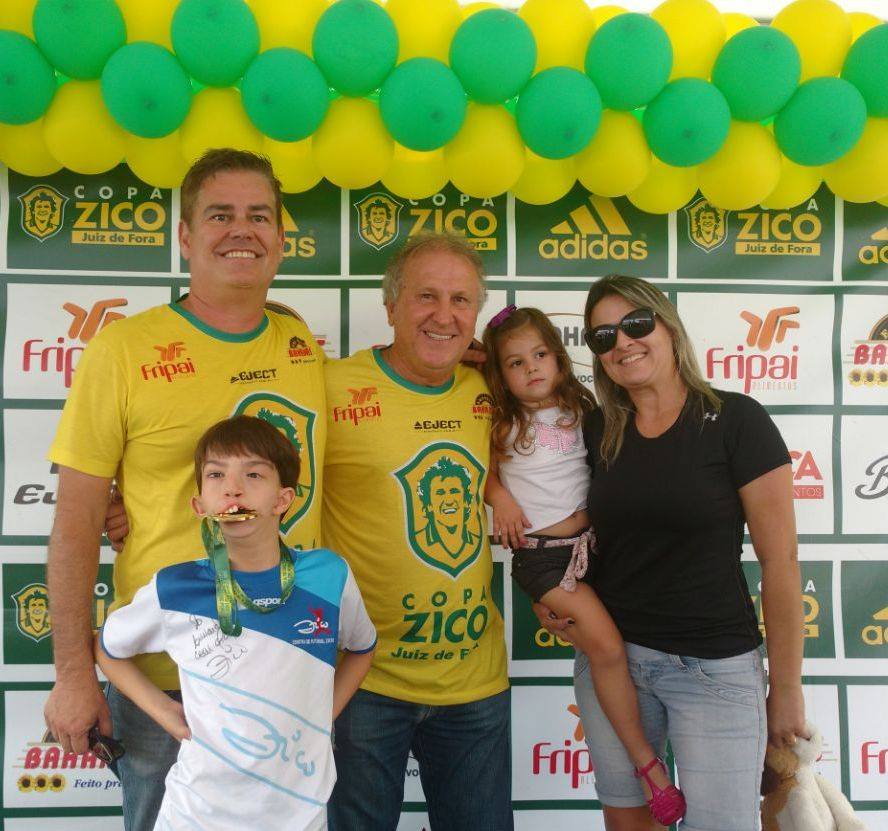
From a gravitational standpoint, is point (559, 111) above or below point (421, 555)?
above

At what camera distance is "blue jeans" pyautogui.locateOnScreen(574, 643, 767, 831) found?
1.82 meters

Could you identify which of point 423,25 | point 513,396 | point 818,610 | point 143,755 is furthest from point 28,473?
point 818,610

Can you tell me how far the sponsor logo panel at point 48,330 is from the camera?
103 inches

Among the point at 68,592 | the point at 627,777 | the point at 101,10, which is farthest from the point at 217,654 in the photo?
the point at 101,10

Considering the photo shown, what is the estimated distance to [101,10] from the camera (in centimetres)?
211

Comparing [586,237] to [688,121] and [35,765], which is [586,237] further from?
[35,765]

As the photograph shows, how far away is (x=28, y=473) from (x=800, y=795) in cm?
263

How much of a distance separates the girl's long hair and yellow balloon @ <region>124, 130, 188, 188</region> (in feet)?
3.70

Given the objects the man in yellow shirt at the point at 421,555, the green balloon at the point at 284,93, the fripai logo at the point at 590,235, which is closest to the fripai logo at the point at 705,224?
the fripai logo at the point at 590,235

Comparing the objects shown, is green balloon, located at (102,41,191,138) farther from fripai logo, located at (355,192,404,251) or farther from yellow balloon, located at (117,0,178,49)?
fripai logo, located at (355,192,404,251)

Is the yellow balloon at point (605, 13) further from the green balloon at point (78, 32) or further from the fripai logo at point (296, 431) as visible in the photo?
the fripai logo at point (296, 431)

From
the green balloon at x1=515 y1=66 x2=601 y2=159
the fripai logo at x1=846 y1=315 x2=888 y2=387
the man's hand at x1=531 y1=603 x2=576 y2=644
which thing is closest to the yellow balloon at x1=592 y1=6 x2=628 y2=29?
the green balloon at x1=515 y1=66 x2=601 y2=159

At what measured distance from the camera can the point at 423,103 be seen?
2.13 metres

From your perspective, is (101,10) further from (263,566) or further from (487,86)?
(263,566)
